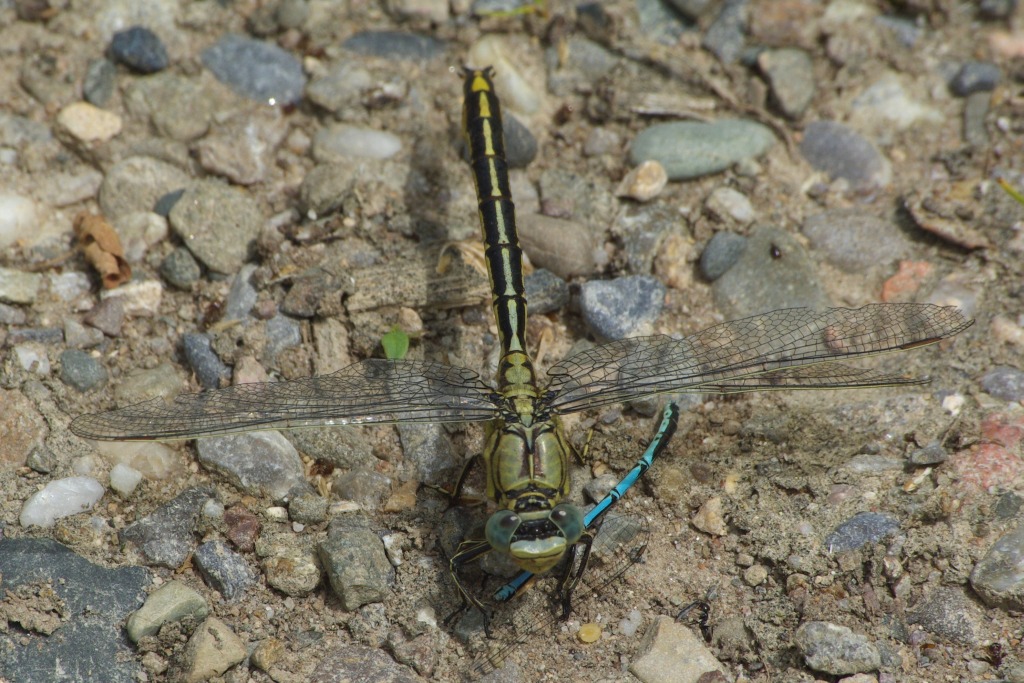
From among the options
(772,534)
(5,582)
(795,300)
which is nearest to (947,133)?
(795,300)

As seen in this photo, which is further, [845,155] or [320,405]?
[845,155]

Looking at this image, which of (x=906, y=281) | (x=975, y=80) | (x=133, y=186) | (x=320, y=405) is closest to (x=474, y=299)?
(x=320, y=405)

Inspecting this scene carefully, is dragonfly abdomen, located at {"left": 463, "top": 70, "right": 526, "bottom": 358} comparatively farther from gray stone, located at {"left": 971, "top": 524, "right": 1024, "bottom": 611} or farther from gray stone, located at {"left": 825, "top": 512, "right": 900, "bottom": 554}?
gray stone, located at {"left": 971, "top": 524, "right": 1024, "bottom": 611}

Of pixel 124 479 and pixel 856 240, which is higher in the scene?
pixel 856 240

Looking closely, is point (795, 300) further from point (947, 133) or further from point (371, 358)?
point (371, 358)

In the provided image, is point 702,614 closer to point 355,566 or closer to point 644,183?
point 355,566

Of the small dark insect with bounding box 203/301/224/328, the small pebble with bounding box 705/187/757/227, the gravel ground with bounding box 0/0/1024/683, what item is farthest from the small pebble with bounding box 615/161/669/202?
the small dark insect with bounding box 203/301/224/328

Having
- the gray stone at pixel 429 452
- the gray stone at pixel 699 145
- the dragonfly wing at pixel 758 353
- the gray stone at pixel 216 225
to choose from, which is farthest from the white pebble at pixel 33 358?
the gray stone at pixel 699 145
